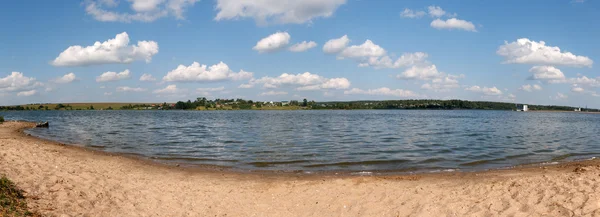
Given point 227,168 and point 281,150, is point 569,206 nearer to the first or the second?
point 227,168

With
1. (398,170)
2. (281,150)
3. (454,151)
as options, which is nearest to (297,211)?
(398,170)

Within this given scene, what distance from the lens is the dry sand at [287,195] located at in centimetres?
944

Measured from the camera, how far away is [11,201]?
343 inches

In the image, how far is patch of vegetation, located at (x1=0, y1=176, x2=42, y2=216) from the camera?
809cm

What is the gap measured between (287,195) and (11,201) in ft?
24.3

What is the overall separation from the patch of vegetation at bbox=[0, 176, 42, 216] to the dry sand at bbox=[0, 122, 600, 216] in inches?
12.3

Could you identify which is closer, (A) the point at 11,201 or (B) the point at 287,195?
(A) the point at 11,201

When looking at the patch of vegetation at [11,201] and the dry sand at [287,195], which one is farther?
the dry sand at [287,195]

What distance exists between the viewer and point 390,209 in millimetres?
10508

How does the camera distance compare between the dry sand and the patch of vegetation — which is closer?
the patch of vegetation

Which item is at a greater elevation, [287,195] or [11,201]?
[11,201]

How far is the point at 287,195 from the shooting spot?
1272cm

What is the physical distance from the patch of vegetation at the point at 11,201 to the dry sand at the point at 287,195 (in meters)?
0.31

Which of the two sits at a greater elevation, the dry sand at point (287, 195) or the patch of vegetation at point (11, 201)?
the patch of vegetation at point (11, 201)
